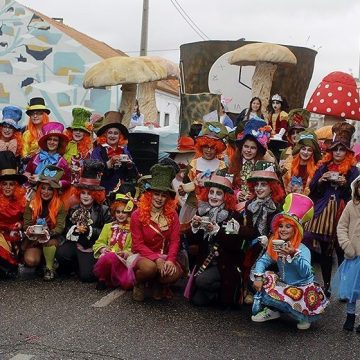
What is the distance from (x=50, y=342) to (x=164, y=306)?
1410 millimetres

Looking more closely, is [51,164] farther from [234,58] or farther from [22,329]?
[234,58]

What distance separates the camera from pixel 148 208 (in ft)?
19.9

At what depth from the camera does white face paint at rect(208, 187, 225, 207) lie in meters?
5.91

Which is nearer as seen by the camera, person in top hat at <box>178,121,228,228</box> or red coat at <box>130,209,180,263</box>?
red coat at <box>130,209,180,263</box>

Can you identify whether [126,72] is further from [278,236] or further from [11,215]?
[278,236]

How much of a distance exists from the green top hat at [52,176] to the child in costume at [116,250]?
2.03 feet

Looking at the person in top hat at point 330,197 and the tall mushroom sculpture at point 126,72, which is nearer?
the person in top hat at point 330,197

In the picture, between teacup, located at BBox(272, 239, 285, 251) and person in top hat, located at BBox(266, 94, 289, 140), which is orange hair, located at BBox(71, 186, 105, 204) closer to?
teacup, located at BBox(272, 239, 285, 251)

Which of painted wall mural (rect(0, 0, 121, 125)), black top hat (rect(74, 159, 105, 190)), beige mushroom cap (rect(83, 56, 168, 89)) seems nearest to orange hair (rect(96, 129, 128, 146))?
black top hat (rect(74, 159, 105, 190))

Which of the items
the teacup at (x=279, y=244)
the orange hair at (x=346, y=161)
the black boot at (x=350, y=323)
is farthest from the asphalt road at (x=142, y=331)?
the orange hair at (x=346, y=161)

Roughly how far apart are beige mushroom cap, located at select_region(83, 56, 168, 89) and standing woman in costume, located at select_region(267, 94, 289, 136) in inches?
68.5

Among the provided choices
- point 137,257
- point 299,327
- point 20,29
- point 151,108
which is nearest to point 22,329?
point 137,257

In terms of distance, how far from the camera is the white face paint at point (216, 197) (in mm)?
5914

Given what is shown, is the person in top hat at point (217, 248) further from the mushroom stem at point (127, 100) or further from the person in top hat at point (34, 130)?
the mushroom stem at point (127, 100)
